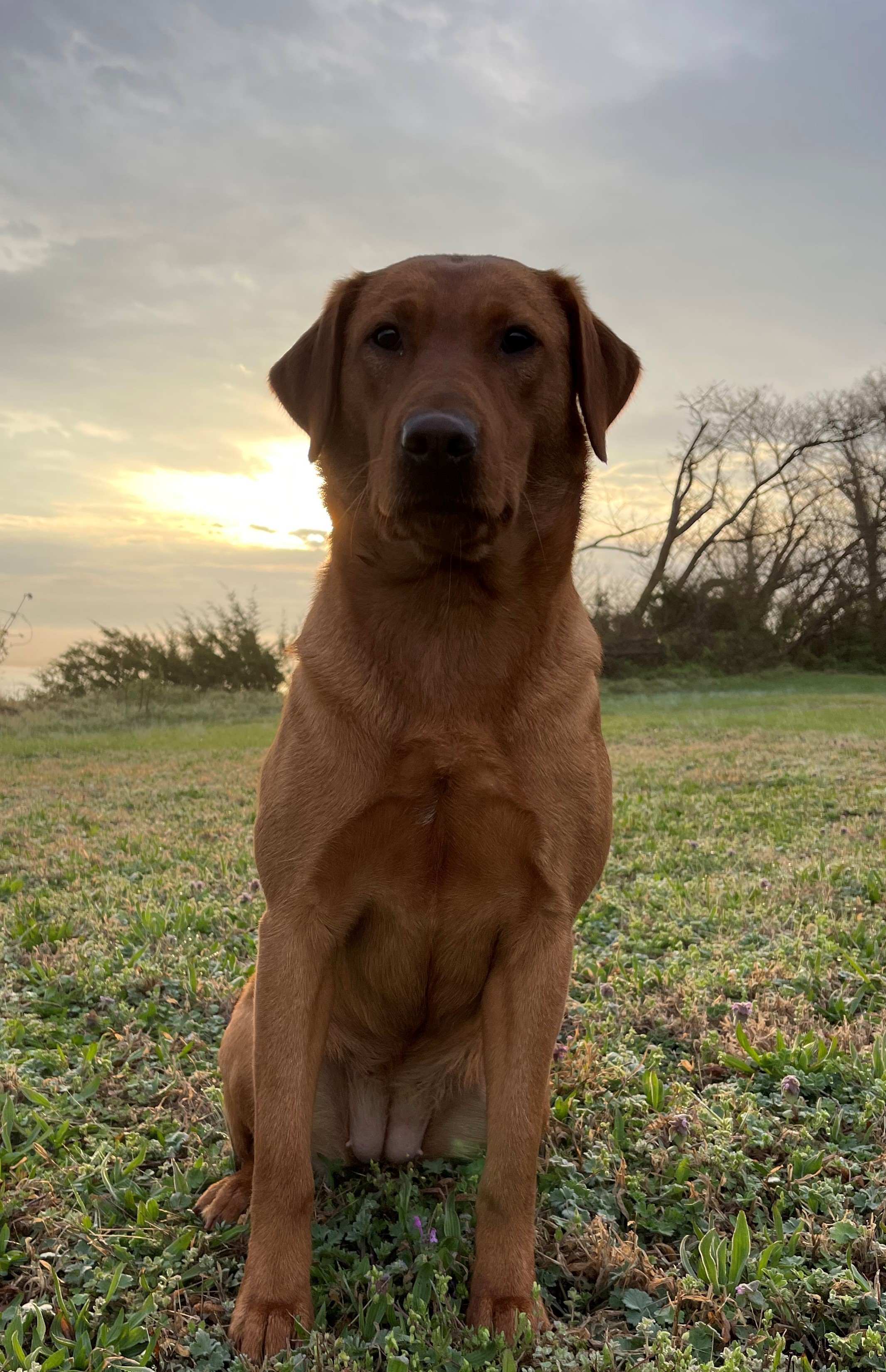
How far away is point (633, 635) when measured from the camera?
1033 inches

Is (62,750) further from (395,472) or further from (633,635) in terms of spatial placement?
(633,635)

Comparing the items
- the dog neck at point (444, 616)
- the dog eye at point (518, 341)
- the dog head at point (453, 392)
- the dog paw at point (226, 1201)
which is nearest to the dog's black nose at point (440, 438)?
the dog head at point (453, 392)

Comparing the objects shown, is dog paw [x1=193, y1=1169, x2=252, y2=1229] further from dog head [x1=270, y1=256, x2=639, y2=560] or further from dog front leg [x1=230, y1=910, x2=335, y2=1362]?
dog head [x1=270, y1=256, x2=639, y2=560]

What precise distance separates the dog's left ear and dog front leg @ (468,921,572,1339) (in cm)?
128

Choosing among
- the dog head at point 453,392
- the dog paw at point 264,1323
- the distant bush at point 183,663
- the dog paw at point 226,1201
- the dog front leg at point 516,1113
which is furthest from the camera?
the distant bush at point 183,663

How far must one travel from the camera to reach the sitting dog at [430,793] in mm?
2119

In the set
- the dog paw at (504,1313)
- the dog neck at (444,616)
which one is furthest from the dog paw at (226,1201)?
the dog neck at (444,616)

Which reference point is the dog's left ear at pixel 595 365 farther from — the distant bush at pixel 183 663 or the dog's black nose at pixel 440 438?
the distant bush at pixel 183 663

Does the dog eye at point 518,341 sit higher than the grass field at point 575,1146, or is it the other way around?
the dog eye at point 518,341

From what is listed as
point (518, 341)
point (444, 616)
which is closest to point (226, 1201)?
point (444, 616)

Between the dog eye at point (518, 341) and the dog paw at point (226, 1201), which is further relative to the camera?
the dog eye at point (518, 341)

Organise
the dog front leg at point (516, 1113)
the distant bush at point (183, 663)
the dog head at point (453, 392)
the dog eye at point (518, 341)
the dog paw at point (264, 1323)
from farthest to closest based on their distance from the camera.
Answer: the distant bush at point (183, 663) → the dog eye at point (518, 341) → the dog head at point (453, 392) → the dog front leg at point (516, 1113) → the dog paw at point (264, 1323)

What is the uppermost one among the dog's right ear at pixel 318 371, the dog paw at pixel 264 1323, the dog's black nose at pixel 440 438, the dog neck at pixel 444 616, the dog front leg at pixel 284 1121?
the dog's right ear at pixel 318 371

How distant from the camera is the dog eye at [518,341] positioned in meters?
2.54
